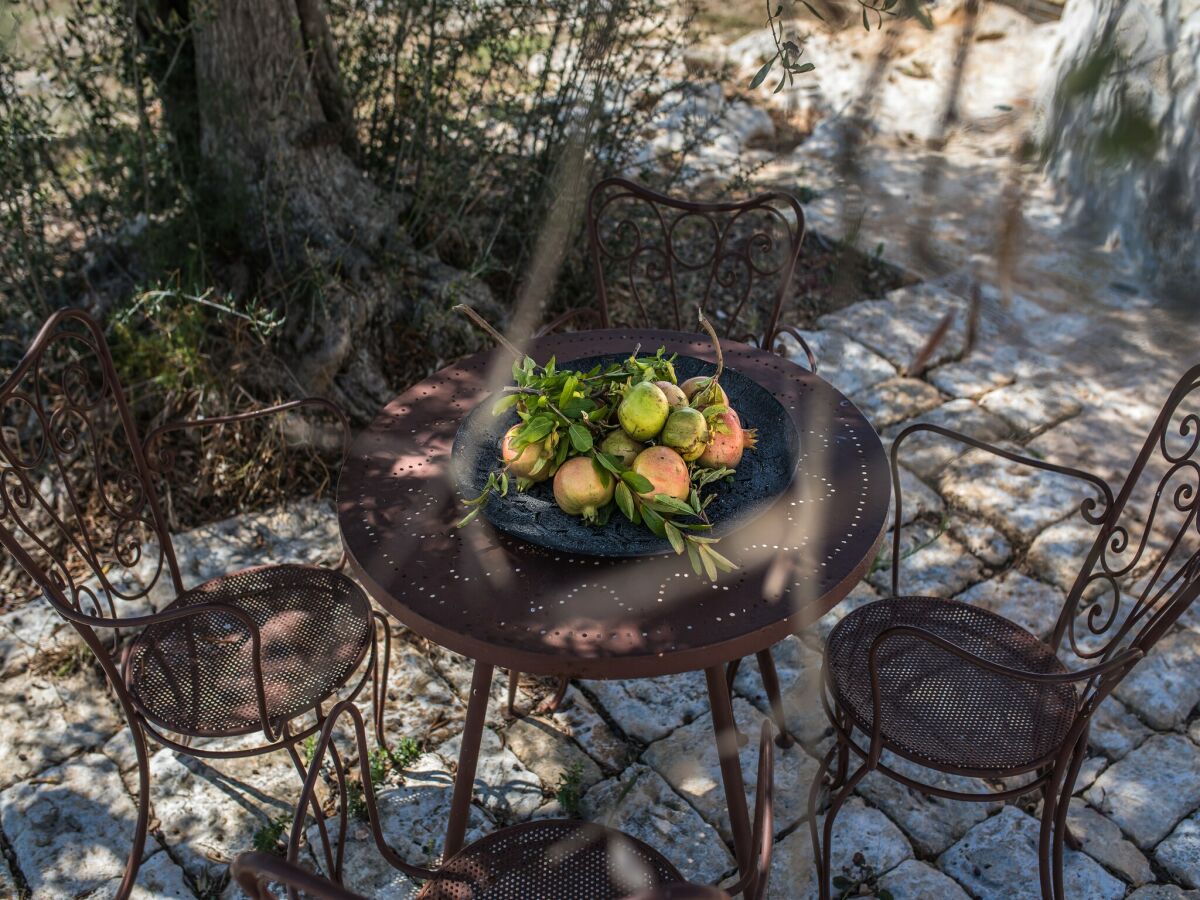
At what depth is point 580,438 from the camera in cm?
197

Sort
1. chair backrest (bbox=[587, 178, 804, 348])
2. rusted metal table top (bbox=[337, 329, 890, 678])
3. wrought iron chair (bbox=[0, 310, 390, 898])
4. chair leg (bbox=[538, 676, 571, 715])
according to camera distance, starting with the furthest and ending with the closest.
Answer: chair backrest (bbox=[587, 178, 804, 348]), chair leg (bbox=[538, 676, 571, 715]), wrought iron chair (bbox=[0, 310, 390, 898]), rusted metal table top (bbox=[337, 329, 890, 678])

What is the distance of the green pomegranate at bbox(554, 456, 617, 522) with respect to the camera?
197 cm

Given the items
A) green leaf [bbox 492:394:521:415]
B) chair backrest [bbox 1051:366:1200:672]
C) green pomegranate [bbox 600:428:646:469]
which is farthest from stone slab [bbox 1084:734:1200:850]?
green leaf [bbox 492:394:521:415]

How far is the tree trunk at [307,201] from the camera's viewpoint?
3.88 meters

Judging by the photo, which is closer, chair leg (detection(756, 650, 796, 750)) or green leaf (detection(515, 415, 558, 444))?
green leaf (detection(515, 415, 558, 444))

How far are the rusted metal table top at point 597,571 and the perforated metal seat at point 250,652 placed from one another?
15.5 inches

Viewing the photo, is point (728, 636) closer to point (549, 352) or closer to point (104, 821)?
point (549, 352)

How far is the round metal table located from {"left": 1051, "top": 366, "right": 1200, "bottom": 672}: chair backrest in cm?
66

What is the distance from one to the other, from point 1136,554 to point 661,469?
148cm

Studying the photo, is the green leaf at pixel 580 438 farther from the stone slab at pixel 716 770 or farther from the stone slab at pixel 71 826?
the stone slab at pixel 71 826

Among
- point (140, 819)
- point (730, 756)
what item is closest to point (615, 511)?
point (730, 756)

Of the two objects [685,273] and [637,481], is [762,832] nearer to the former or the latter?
[637,481]

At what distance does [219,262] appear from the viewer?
4.19m

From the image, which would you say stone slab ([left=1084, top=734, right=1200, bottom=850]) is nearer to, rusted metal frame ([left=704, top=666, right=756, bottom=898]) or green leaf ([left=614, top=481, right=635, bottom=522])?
rusted metal frame ([left=704, top=666, right=756, bottom=898])
